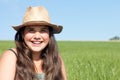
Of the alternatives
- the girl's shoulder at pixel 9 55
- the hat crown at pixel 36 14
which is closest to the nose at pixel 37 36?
the hat crown at pixel 36 14

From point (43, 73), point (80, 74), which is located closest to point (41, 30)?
point (43, 73)

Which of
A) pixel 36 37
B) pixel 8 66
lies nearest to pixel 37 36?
pixel 36 37

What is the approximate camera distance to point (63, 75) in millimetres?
4129

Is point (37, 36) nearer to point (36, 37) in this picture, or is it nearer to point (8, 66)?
point (36, 37)

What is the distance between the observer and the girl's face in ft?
12.3

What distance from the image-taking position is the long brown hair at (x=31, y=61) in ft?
12.4

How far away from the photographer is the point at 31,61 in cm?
386

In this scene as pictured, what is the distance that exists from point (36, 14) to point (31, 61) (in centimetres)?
43

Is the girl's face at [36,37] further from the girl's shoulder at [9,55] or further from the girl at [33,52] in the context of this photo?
the girl's shoulder at [9,55]

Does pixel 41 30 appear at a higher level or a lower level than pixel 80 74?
higher

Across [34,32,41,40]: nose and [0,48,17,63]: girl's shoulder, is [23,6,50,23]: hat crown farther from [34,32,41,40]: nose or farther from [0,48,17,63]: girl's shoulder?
[0,48,17,63]: girl's shoulder

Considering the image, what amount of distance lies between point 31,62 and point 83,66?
451 centimetres

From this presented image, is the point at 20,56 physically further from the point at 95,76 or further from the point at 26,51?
the point at 95,76

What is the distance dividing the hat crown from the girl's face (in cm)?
7
